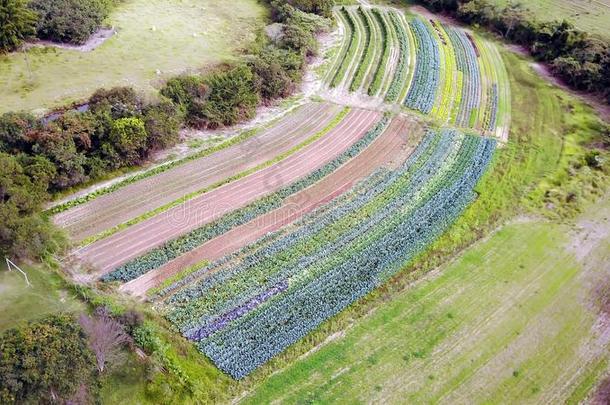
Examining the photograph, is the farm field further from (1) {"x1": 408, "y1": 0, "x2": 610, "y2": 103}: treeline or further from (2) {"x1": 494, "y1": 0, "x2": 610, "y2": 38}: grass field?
(2) {"x1": 494, "y1": 0, "x2": 610, "y2": 38}: grass field

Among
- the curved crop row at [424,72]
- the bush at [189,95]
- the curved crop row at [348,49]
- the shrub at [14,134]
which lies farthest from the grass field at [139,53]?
the curved crop row at [424,72]

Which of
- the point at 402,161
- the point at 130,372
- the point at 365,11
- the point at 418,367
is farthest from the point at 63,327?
the point at 365,11

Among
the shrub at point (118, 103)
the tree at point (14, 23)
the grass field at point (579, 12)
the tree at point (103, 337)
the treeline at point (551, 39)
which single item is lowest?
the tree at point (103, 337)

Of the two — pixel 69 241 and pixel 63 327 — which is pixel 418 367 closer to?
pixel 63 327

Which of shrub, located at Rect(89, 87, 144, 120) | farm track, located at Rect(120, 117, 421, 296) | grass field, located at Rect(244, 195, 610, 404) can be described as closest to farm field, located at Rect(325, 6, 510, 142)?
farm track, located at Rect(120, 117, 421, 296)

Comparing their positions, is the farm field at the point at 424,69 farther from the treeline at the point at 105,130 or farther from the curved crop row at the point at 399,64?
the treeline at the point at 105,130

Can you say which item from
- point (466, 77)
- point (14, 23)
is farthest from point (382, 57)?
point (14, 23)
